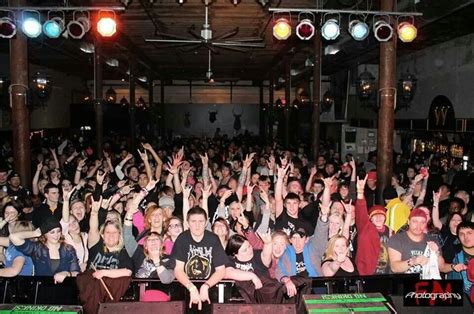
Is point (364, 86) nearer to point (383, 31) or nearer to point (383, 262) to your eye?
point (383, 31)

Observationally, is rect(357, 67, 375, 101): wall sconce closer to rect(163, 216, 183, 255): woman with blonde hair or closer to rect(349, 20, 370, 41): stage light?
rect(349, 20, 370, 41): stage light

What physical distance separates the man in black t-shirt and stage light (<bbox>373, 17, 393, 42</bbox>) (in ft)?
15.1

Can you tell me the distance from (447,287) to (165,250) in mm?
2474

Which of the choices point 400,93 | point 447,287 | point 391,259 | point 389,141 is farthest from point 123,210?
Answer: point 400,93

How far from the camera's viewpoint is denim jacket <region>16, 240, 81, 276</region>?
428 centimetres

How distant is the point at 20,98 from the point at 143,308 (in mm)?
6057

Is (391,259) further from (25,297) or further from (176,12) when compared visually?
(176,12)

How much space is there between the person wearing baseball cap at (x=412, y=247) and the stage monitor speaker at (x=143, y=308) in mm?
2301

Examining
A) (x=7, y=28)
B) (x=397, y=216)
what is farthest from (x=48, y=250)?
(x=7, y=28)

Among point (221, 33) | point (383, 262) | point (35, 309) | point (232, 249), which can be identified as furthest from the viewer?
point (221, 33)

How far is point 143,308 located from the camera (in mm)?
3043

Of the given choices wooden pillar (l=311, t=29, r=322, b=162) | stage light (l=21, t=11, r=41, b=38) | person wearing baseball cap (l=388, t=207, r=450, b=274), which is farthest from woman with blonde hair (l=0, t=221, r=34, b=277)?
wooden pillar (l=311, t=29, r=322, b=162)

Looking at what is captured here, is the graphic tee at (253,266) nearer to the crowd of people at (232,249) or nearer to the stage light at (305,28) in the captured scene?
the crowd of people at (232,249)

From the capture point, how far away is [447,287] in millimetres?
3398
